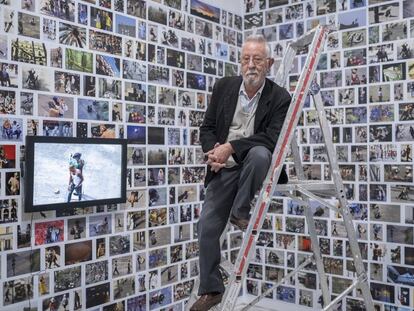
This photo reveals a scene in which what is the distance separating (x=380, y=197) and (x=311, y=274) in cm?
71

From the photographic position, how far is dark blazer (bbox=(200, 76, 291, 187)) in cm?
182

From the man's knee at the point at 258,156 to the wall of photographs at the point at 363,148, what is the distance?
1.31 meters

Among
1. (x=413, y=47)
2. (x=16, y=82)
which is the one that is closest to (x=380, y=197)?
(x=413, y=47)

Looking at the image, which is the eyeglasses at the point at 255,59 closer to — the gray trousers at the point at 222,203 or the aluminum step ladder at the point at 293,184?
the aluminum step ladder at the point at 293,184

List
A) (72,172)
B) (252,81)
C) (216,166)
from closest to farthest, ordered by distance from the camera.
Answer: (216,166)
(252,81)
(72,172)

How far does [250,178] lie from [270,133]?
9.7 inches

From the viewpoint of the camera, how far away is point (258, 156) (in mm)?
1748

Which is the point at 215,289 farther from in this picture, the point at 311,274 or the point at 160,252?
the point at 311,274

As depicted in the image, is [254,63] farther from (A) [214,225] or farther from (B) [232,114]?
(A) [214,225]

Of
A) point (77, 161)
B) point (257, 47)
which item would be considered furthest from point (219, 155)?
point (77, 161)

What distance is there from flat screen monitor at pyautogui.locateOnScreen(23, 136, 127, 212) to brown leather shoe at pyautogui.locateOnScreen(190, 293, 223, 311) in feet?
2.76

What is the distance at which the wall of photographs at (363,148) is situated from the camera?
2.70m

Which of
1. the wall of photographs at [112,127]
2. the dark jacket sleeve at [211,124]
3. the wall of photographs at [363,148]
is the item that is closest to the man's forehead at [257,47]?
the dark jacket sleeve at [211,124]

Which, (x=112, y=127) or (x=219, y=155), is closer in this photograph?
(x=219, y=155)
